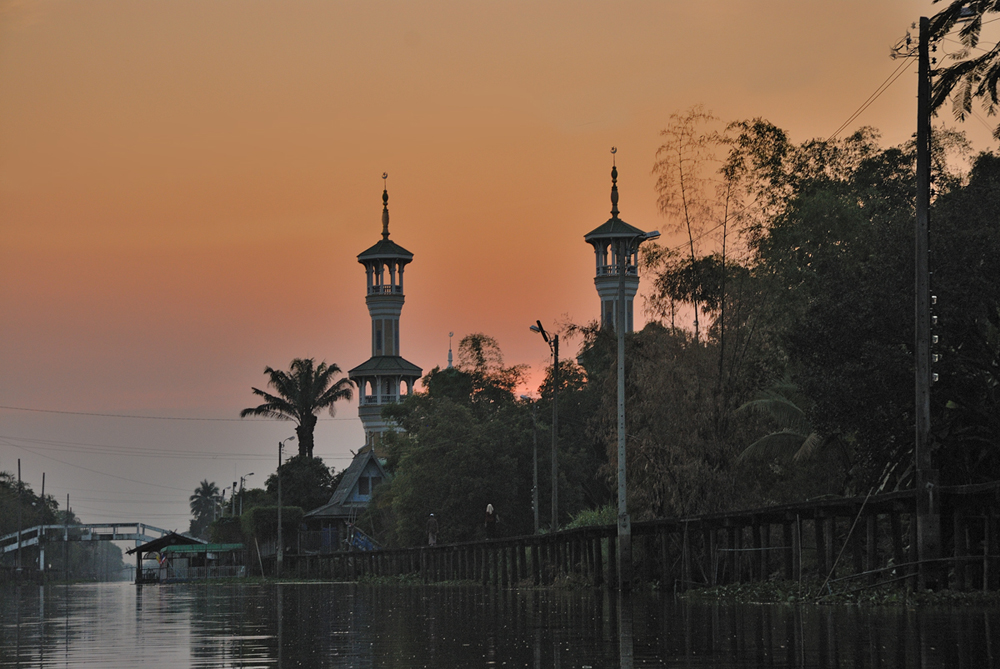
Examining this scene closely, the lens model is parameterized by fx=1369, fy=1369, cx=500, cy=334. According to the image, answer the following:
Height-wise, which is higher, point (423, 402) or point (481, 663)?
point (423, 402)

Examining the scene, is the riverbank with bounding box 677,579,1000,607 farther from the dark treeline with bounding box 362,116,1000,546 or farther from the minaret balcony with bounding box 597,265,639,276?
the minaret balcony with bounding box 597,265,639,276

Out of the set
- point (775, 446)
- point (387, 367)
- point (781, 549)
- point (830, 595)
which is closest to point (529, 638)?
point (830, 595)

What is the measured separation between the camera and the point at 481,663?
13.6 metres

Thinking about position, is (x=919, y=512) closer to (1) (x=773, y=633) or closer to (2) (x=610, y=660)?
(1) (x=773, y=633)

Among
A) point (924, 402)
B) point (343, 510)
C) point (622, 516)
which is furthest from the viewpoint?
point (343, 510)

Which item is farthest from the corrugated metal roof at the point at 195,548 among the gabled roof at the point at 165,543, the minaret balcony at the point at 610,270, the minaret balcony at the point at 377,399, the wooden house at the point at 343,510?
the minaret balcony at the point at 610,270

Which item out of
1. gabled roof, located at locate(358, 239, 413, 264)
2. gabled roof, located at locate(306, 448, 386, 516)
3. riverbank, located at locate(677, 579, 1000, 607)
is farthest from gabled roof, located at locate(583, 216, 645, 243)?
riverbank, located at locate(677, 579, 1000, 607)

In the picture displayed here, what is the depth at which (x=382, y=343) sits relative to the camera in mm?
121938

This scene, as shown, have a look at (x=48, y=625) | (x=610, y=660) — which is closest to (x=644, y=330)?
(x=48, y=625)

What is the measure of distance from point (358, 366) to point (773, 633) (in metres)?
104

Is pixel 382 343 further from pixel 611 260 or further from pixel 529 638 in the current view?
pixel 529 638

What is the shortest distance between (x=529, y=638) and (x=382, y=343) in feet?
345

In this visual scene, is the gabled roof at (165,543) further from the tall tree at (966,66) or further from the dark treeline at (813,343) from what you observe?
the tall tree at (966,66)

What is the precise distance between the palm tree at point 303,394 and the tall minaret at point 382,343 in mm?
11629
